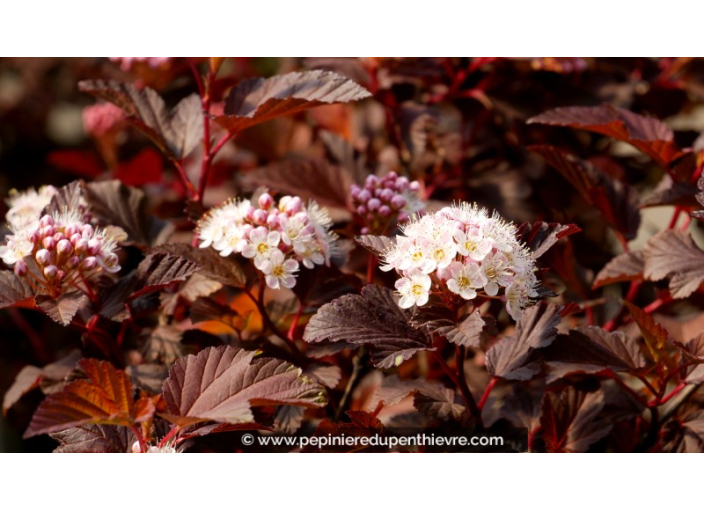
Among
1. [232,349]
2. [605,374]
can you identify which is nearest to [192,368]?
[232,349]

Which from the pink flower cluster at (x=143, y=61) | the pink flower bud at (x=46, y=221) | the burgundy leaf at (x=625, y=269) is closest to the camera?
the pink flower bud at (x=46, y=221)

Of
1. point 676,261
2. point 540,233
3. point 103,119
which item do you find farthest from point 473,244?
point 103,119

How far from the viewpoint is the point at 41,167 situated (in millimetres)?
2539

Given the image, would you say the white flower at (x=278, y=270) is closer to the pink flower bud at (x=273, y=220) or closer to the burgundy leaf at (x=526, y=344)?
the pink flower bud at (x=273, y=220)

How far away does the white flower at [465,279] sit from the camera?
958 mm

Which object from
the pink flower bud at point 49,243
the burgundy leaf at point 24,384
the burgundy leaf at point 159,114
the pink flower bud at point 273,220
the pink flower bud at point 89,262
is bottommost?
the burgundy leaf at point 24,384

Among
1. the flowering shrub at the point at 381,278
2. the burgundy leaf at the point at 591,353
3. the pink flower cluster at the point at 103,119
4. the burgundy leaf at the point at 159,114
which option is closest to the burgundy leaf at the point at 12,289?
the flowering shrub at the point at 381,278

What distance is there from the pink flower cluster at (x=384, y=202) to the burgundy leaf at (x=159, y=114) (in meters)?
0.32

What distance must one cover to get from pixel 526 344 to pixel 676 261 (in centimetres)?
31

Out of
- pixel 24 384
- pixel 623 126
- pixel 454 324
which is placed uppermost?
pixel 623 126

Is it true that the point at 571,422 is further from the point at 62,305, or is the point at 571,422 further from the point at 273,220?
the point at 62,305

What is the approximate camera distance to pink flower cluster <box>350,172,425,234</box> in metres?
1.26

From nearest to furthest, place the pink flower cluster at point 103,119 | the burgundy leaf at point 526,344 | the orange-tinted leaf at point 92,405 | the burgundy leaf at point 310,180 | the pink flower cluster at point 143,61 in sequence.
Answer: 1. the orange-tinted leaf at point 92,405
2. the burgundy leaf at point 526,344
3. the burgundy leaf at point 310,180
4. the pink flower cluster at point 143,61
5. the pink flower cluster at point 103,119

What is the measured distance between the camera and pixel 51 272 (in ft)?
3.58
